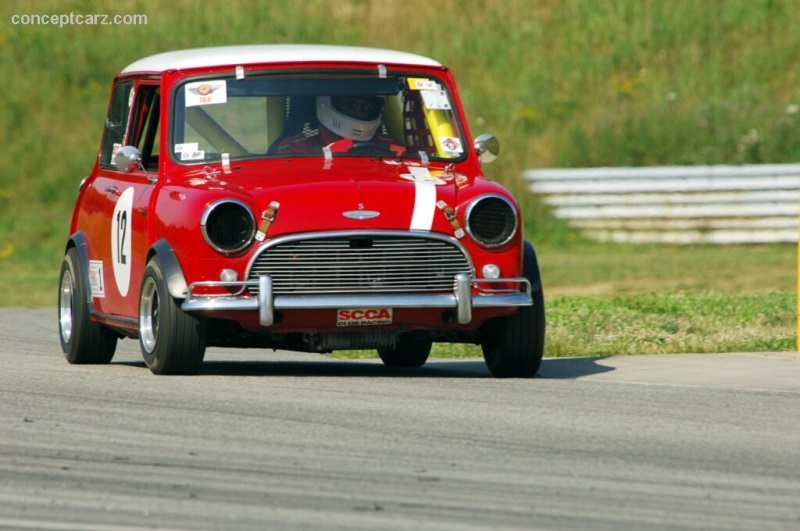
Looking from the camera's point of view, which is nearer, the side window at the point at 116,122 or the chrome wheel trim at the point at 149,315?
the chrome wheel trim at the point at 149,315

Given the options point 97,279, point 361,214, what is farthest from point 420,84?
point 97,279

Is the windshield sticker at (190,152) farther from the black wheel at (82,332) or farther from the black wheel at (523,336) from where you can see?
the black wheel at (523,336)

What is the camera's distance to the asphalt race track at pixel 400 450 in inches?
209

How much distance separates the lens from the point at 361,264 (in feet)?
28.7

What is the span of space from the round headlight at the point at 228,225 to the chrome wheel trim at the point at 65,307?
2.43 meters

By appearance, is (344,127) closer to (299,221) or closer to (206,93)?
(206,93)

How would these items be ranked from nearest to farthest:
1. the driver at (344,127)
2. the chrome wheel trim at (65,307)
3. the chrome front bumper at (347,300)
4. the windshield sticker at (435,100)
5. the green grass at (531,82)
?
the chrome front bumper at (347,300) < the driver at (344,127) < the windshield sticker at (435,100) < the chrome wheel trim at (65,307) < the green grass at (531,82)

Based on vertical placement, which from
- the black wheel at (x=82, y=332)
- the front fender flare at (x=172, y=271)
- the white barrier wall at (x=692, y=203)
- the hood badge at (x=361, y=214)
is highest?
the hood badge at (x=361, y=214)

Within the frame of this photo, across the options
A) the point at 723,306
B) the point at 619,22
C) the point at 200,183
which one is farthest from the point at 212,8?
the point at 200,183

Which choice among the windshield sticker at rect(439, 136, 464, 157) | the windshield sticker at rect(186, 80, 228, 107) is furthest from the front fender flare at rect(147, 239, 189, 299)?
the windshield sticker at rect(439, 136, 464, 157)

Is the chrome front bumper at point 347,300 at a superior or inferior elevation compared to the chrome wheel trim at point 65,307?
superior

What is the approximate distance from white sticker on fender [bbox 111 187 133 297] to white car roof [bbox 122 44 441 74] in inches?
32.1

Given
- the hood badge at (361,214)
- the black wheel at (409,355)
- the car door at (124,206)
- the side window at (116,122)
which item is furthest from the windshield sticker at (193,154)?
the black wheel at (409,355)

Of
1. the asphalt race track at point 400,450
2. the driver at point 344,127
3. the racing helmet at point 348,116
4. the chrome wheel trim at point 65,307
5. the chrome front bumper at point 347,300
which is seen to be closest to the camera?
the asphalt race track at point 400,450
